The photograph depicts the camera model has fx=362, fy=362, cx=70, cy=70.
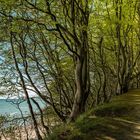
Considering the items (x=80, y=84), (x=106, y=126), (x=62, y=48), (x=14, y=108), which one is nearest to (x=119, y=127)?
(x=106, y=126)

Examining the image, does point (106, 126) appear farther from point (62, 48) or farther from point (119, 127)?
point (62, 48)

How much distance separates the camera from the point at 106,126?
10.8 meters

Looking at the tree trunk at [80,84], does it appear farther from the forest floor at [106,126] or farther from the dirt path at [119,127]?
the dirt path at [119,127]

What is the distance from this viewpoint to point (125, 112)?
12.9 m

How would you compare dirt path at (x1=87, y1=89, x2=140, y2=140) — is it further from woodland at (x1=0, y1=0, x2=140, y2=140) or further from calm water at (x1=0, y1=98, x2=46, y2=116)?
calm water at (x1=0, y1=98, x2=46, y2=116)

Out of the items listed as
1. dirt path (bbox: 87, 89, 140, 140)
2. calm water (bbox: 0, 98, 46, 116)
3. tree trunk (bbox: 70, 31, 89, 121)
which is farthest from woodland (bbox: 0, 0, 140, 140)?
dirt path (bbox: 87, 89, 140, 140)

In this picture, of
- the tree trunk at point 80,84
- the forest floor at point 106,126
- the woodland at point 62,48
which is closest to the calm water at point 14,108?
the woodland at point 62,48

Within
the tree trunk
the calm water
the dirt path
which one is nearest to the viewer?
the dirt path

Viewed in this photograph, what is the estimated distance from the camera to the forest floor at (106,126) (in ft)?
32.2

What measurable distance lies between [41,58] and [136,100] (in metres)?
6.80

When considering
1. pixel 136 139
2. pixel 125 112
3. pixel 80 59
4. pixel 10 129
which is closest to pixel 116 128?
pixel 136 139

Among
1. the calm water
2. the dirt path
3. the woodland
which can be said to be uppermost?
the woodland

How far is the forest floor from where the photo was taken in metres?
9.82

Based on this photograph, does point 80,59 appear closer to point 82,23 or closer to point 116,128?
point 82,23
